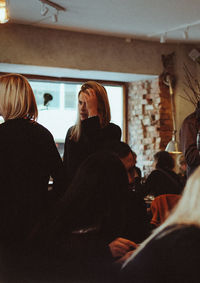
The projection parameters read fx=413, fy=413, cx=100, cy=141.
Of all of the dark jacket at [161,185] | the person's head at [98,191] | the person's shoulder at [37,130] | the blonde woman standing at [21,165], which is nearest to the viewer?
the person's head at [98,191]

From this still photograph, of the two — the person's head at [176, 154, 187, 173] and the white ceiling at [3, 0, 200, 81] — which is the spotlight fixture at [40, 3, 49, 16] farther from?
the person's head at [176, 154, 187, 173]

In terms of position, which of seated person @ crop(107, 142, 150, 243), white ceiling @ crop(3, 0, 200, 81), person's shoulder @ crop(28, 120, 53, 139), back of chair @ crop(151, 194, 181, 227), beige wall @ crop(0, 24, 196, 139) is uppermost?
white ceiling @ crop(3, 0, 200, 81)

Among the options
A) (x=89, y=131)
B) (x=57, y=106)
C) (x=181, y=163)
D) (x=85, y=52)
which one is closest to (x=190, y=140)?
(x=89, y=131)

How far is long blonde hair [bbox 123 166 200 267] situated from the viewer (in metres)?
0.78

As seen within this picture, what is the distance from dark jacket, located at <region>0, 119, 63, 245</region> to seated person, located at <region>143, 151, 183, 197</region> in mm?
1536

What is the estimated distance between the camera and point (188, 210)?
2.63ft

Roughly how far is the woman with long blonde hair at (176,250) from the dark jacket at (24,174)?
88 centimetres

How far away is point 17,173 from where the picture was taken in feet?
5.46

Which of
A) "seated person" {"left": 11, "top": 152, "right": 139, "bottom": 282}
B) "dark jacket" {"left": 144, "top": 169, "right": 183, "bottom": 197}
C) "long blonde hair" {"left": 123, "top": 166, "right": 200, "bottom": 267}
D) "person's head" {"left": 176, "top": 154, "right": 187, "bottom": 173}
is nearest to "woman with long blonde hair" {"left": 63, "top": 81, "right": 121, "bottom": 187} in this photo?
"seated person" {"left": 11, "top": 152, "right": 139, "bottom": 282}

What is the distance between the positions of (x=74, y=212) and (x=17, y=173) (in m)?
0.57

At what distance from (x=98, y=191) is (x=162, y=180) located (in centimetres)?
215

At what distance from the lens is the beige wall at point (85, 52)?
452 cm

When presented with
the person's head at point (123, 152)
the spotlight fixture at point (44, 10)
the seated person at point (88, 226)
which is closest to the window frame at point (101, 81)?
the spotlight fixture at point (44, 10)

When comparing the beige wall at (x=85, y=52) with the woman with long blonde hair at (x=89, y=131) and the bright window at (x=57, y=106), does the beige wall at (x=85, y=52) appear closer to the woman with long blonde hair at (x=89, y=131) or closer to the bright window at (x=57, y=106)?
the bright window at (x=57, y=106)
